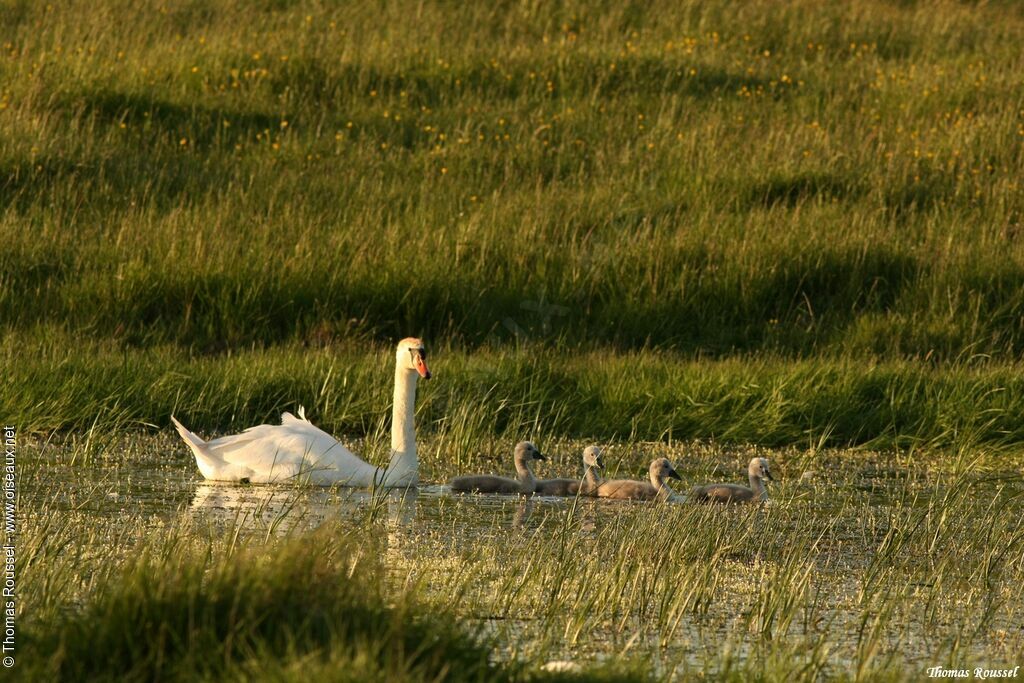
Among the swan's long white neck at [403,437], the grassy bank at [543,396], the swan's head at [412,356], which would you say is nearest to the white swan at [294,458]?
the swan's long white neck at [403,437]

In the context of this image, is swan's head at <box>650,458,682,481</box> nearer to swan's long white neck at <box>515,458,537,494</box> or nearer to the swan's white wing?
swan's long white neck at <box>515,458,537,494</box>

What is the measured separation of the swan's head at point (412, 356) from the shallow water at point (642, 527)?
0.61 m

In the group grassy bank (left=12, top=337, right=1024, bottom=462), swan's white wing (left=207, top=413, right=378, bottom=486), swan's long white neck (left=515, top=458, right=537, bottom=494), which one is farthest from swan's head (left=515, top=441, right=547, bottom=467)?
grassy bank (left=12, top=337, right=1024, bottom=462)

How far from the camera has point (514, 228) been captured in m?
13.5

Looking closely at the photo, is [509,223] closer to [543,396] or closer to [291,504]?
[543,396]

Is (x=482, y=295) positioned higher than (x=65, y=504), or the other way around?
(x=65, y=504)

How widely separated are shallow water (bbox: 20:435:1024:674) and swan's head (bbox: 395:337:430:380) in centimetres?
61

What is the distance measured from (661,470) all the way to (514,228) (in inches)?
201

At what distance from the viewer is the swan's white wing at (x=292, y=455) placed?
28.2ft

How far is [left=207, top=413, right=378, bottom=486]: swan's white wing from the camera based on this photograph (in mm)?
8586

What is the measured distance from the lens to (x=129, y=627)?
4.59 metres

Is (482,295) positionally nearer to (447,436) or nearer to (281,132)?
(447,436)

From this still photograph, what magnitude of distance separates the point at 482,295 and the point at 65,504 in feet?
17.6

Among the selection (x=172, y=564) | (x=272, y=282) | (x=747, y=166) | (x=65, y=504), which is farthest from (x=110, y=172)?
(x=172, y=564)
